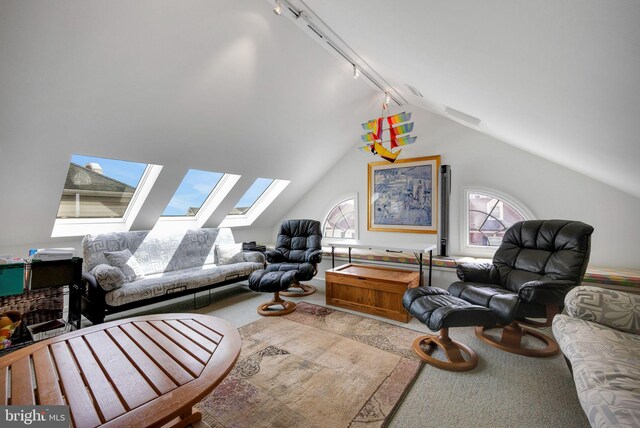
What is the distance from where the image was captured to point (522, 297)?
7.11 feet

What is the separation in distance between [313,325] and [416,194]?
258cm

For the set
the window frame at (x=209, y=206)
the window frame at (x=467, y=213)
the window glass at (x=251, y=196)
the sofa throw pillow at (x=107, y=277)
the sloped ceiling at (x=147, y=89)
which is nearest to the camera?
the sloped ceiling at (x=147, y=89)

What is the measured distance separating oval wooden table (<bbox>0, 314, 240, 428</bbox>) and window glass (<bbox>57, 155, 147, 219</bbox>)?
2.15m

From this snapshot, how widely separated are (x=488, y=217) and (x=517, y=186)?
534 mm

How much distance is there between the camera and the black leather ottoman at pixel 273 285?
3229 mm

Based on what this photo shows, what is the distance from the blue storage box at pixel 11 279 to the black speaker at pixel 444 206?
4616 millimetres

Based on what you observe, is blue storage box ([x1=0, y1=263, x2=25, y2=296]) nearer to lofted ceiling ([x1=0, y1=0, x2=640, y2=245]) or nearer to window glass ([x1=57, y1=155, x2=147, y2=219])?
lofted ceiling ([x1=0, y1=0, x2=640, y2=245])

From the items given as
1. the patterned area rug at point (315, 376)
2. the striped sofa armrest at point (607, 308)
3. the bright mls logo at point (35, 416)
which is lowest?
the patterned area rug at point (315, 376)

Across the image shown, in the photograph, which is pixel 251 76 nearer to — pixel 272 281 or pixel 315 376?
pixel 272 281

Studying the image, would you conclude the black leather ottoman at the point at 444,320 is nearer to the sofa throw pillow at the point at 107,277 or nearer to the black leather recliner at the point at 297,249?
the black leather recliner at the point at 297,249

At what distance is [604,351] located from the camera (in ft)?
4.40

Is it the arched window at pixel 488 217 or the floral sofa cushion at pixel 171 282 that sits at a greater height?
the arched window at pixel 488 217

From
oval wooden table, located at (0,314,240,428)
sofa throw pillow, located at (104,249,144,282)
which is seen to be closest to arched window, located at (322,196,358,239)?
sofa throw pillow, located at (104,249,144,282)

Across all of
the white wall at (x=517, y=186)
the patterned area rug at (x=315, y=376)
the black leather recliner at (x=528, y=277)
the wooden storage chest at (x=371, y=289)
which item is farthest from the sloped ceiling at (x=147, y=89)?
the black leather recliner at (x=528, y=277)
